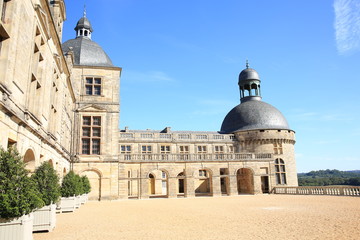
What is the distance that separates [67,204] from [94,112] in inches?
469

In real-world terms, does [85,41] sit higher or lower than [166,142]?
higher

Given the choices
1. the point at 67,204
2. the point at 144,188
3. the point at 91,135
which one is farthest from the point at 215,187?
the point at 67,204

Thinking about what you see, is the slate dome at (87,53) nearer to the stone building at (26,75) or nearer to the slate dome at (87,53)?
the slate dome at (87,53)

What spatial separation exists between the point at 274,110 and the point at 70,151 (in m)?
25.7

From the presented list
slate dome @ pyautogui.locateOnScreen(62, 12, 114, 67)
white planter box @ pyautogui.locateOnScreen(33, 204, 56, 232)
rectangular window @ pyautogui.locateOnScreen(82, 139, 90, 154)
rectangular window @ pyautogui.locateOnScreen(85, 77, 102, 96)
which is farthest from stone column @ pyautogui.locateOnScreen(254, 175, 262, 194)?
white planter box @ pyautogui.locateOnScreen(33, 204, 56, 232)

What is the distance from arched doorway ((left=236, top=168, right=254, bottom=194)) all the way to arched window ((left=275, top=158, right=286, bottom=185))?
4.28 m

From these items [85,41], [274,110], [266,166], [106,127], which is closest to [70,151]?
[106,127]

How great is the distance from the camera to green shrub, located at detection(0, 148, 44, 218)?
5488 millimetres

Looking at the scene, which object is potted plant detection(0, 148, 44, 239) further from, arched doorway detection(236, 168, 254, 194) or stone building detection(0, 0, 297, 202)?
arched doorway detection(236, 168, 254, 194)

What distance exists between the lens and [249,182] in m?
30.8

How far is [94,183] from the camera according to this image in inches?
930

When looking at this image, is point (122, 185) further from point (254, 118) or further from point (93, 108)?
point (254, 118)

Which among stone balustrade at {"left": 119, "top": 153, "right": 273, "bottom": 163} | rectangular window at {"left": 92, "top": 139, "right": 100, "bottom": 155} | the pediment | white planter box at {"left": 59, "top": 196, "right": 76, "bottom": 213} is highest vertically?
the pediment

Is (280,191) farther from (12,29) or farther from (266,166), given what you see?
(12,29)
